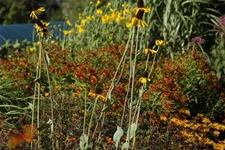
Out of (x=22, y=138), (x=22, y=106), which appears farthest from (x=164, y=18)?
(x=22, y=138)

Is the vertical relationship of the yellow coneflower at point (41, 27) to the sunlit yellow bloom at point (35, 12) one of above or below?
below

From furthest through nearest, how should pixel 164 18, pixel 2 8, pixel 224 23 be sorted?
pixel 2 8 < pixel 164 18 < pixel 224 23

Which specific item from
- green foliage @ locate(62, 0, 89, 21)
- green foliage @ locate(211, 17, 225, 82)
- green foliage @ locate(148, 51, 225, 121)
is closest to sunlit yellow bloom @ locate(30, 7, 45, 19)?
green foliage @ locate(148, 51, 225, 121)

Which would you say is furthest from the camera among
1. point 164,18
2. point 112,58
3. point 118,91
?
point 164,18

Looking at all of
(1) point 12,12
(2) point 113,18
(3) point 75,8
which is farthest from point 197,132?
(1) point 12,12

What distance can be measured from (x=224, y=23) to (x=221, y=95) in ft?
4.60

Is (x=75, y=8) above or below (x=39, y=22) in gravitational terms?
below

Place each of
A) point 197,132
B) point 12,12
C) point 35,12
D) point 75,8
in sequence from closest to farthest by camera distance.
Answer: point 35,12, point 197,132, point 75,8, point 12,12

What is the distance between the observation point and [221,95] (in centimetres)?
653

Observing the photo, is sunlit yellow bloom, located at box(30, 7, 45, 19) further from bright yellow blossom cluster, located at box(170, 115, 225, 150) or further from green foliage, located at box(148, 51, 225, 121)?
green foliage, located at box(148, 51, 225, 121)

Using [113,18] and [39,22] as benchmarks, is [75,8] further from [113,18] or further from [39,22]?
[39,22]

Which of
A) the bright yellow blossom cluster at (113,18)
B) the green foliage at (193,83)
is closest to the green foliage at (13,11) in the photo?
the bright yellow blossom cluster at (113,18)

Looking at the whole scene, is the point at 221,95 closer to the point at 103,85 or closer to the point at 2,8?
the point at 103,85

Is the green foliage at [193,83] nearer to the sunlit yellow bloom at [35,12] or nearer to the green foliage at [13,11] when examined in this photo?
the sunlit yellow bloom at [35,12]
